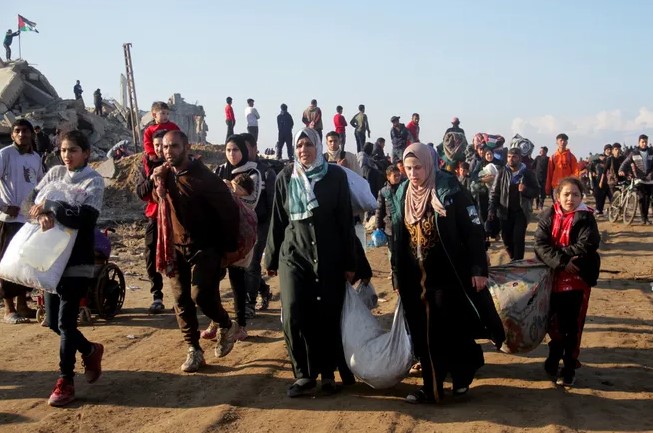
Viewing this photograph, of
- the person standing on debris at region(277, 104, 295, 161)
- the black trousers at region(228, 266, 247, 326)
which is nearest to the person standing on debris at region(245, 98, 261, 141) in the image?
the person standing on debris at region(277, 104, 295, 161)

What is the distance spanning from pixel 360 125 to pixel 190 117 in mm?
17105

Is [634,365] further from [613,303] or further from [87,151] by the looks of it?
[87,151]

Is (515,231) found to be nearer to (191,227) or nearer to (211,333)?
(211,333)

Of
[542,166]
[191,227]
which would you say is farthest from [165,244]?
[542,166]

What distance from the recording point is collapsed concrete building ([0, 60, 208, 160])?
93.5 feet

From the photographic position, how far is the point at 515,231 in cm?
1022

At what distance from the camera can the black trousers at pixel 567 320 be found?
5.97 meters

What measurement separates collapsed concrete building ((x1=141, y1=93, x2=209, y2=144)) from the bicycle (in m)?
22.3

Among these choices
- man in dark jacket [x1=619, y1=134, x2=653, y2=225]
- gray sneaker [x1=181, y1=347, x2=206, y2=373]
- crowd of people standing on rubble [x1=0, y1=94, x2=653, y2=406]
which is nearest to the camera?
crowd of people standing on rubble [x1=0, y1=94, x2=653, y2=406]

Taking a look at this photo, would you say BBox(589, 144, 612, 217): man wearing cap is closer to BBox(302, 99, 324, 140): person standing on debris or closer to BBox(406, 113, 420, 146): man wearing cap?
BBox(406, 113, 420, 146): man wearing cap

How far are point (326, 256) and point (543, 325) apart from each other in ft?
6.05

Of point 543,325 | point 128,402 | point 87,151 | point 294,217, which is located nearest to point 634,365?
point 543,325

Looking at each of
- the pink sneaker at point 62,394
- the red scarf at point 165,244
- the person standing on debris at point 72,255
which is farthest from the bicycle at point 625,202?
the pink sneaker at point 62,394

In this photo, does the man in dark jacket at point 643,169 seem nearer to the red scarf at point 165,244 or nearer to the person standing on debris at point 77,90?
the red scarf at point 165,244
